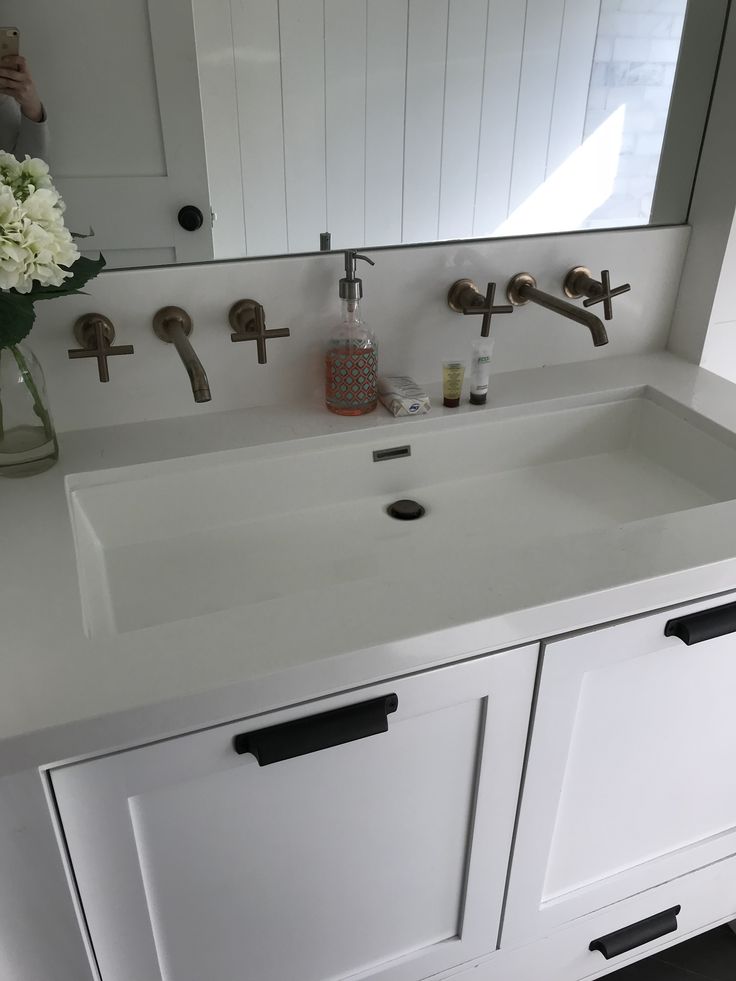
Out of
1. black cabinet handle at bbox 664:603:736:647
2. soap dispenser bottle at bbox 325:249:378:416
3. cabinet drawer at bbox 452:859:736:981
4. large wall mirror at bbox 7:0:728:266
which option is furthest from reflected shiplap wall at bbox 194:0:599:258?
cabinet drawer at bbox 452:859:736:981

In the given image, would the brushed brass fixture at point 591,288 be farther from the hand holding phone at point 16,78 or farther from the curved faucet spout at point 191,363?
the hand holding phone at point 16,78

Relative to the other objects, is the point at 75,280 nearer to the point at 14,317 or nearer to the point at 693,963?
the point at 14,317

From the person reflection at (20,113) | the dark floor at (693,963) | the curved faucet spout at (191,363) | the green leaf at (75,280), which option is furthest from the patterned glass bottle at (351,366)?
the dark floor at (693,963)

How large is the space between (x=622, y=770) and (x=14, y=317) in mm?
928

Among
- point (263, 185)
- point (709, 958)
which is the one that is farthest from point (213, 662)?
point (709, 958)

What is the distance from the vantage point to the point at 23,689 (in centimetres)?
69

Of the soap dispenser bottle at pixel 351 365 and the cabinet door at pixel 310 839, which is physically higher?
the soap dispenser bottle at pixel 351 365

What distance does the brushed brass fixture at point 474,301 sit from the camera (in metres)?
1.20

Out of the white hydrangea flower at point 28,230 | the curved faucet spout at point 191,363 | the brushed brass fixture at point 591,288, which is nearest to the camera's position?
the white hydrangea flower at point 28,230

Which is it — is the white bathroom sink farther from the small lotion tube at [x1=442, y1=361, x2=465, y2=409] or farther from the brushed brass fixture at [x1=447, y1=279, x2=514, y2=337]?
the brushed brass fixture at [x1=447, y1=279, x2=514, y2=337]

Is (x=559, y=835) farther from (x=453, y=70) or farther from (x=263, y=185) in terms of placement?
(x=453, y=70)

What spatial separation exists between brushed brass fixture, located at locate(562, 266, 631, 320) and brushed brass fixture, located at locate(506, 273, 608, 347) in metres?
0.03

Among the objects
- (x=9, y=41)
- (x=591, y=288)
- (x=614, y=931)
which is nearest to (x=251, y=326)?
(x=9, y=41)

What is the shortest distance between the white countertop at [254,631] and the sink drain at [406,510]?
0.93 ft
